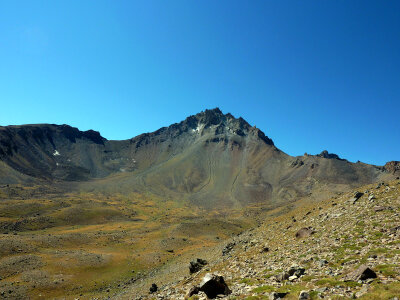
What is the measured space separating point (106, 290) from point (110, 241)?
40.5 m

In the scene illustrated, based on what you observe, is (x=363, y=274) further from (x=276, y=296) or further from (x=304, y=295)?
(x=276, y=296)

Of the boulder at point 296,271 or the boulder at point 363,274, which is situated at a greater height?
the boulder at point 363,274

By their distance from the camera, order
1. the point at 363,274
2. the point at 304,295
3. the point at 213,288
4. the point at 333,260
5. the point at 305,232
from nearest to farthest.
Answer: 1. the point at 304,295
2. the point at 363,274
3. the point at 213,288
4. the point at 333,260
5. the point at 305,232

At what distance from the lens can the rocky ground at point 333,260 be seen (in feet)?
48.9

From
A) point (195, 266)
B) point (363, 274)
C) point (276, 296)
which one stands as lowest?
point (195, 266)

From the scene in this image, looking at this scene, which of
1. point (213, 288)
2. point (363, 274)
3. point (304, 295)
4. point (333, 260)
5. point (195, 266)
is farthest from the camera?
Answer: point (195, 266)

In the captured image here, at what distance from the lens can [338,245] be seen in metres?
23.9

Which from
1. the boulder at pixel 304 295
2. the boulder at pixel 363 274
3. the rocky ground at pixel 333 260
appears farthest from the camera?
the boulder at pixel 363 274

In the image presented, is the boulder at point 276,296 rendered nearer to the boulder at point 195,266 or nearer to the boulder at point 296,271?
the boulder at point 296,271

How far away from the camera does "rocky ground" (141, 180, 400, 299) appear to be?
14898 mm

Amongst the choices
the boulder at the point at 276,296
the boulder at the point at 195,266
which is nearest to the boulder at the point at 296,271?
the boulder at the point at 276,296

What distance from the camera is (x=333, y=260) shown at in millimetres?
20531


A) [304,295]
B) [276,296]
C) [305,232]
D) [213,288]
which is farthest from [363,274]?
[305,232]

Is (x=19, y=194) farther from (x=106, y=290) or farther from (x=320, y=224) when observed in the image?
(x=320, y=224)
